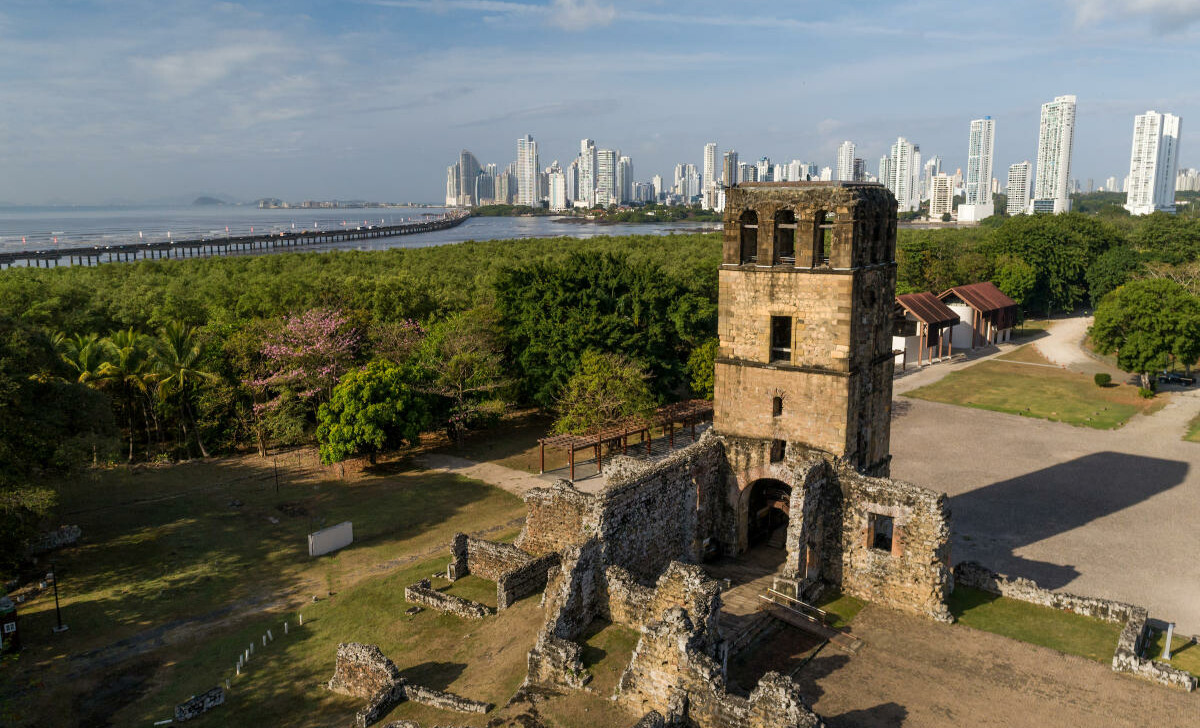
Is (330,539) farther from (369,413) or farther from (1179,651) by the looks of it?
(1179,651)

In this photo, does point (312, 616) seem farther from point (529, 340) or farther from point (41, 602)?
point (529, 340)

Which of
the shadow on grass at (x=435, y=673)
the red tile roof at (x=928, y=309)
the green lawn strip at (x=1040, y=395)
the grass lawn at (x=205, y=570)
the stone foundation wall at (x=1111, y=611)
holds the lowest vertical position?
the grass lawn at (x=205, y=570)

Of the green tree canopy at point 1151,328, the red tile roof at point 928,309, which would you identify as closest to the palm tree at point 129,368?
the red tile roof at point 928,309

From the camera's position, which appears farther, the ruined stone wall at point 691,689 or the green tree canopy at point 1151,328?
the green tree canopy at point 1151,328

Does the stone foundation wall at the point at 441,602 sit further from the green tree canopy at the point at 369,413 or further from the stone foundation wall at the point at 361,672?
the green tree canopy at the point at 369,413

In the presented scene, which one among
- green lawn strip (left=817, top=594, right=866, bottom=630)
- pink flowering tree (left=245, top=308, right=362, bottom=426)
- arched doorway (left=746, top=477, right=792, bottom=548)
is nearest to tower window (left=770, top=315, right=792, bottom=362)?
arched doorway (left=746, top=477, right=792, bottom=548)
